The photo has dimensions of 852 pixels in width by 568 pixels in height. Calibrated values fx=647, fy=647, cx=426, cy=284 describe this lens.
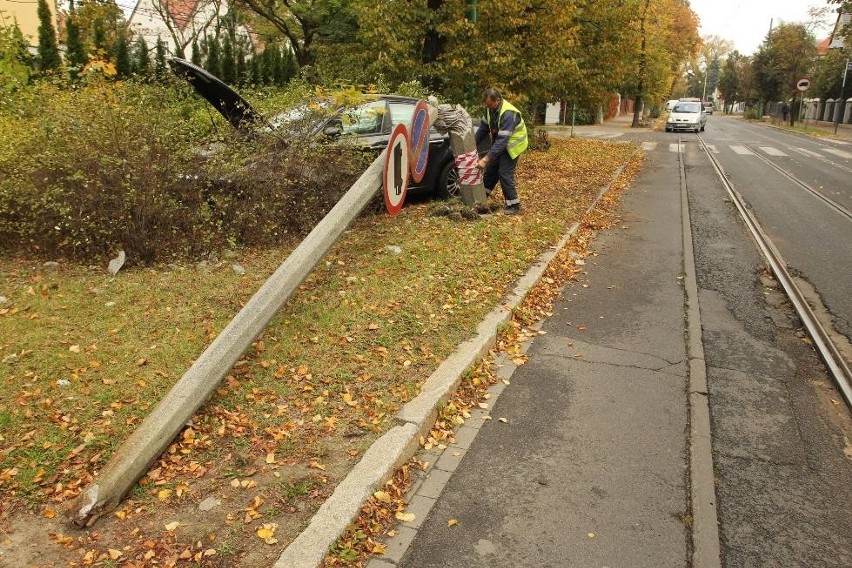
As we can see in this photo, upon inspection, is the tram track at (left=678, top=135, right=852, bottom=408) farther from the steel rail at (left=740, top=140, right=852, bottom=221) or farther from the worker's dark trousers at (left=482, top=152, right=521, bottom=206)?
the worker's dark trousers at (left=482, top=152, right=521, bottom=206)

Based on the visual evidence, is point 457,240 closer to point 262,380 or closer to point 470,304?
point 470,304

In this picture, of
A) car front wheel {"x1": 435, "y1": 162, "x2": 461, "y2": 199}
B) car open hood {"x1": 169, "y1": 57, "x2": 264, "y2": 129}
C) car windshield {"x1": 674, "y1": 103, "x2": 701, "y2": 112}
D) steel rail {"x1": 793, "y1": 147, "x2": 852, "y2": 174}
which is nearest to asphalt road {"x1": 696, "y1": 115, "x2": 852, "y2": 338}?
steel rail {"x1": 793, "y1": 147, "x2": 852, "y2": 174}

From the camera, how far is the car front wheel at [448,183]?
9.70m

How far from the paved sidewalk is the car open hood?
4.03 m

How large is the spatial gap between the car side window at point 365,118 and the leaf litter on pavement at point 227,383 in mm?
1470

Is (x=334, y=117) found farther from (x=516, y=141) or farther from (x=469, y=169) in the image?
(x=516, y=141)

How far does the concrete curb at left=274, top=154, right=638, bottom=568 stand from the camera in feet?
9.64

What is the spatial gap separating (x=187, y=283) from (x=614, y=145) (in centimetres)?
2000

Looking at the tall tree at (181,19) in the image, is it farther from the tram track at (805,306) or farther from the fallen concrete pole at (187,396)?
the fallen concrete pole at (187,396)

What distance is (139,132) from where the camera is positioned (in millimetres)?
6418

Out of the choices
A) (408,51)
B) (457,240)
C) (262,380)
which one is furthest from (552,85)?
(262,380)

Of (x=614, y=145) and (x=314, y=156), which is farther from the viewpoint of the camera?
(x=614, y=145)

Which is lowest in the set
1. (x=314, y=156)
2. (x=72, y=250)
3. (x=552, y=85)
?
(x=72, y=250)

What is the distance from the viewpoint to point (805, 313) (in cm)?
608
